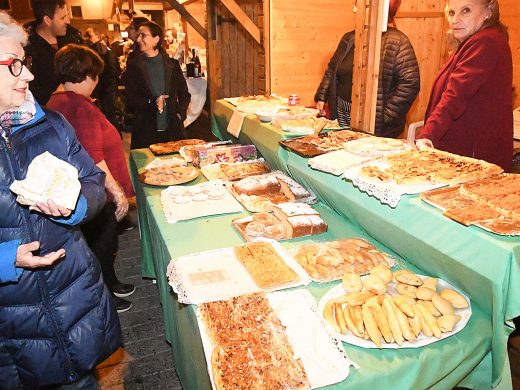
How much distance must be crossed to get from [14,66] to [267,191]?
160cm

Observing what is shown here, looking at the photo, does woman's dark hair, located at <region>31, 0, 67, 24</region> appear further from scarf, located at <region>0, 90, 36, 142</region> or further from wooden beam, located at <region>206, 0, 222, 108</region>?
scarf, located at <region>0, 90, 36, 142</region>

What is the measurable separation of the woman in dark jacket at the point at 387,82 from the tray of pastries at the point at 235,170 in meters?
1.29

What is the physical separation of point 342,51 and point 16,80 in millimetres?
3107

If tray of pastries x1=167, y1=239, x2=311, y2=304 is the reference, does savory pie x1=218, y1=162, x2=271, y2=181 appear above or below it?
above

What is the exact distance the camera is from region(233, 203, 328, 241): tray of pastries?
2.13 meters

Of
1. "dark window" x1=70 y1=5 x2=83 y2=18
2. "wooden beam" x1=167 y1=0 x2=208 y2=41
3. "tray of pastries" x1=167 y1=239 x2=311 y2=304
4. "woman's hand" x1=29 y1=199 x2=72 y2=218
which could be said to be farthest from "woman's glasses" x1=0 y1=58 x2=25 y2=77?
"dark window" x1=70 y1=5 x2=83 y2=18

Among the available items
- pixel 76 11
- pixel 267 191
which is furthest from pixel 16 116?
pixel 76 11

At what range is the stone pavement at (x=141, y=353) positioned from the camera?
2496 mm

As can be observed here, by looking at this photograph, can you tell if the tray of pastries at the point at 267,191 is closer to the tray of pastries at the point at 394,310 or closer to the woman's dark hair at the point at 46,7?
the tray of pastries at the point at 394,310

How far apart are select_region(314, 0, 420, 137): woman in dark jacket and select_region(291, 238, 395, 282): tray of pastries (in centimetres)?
214

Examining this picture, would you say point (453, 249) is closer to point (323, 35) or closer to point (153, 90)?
point (153, 90)

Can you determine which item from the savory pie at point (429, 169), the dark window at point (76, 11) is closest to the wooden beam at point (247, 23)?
the savory pie at point (429, 169)

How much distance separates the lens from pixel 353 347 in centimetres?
140

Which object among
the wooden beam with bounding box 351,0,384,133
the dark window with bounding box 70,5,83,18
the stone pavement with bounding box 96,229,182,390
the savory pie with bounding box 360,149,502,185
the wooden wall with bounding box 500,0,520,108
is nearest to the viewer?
the savory pie with bounding box 360,149,502,185
